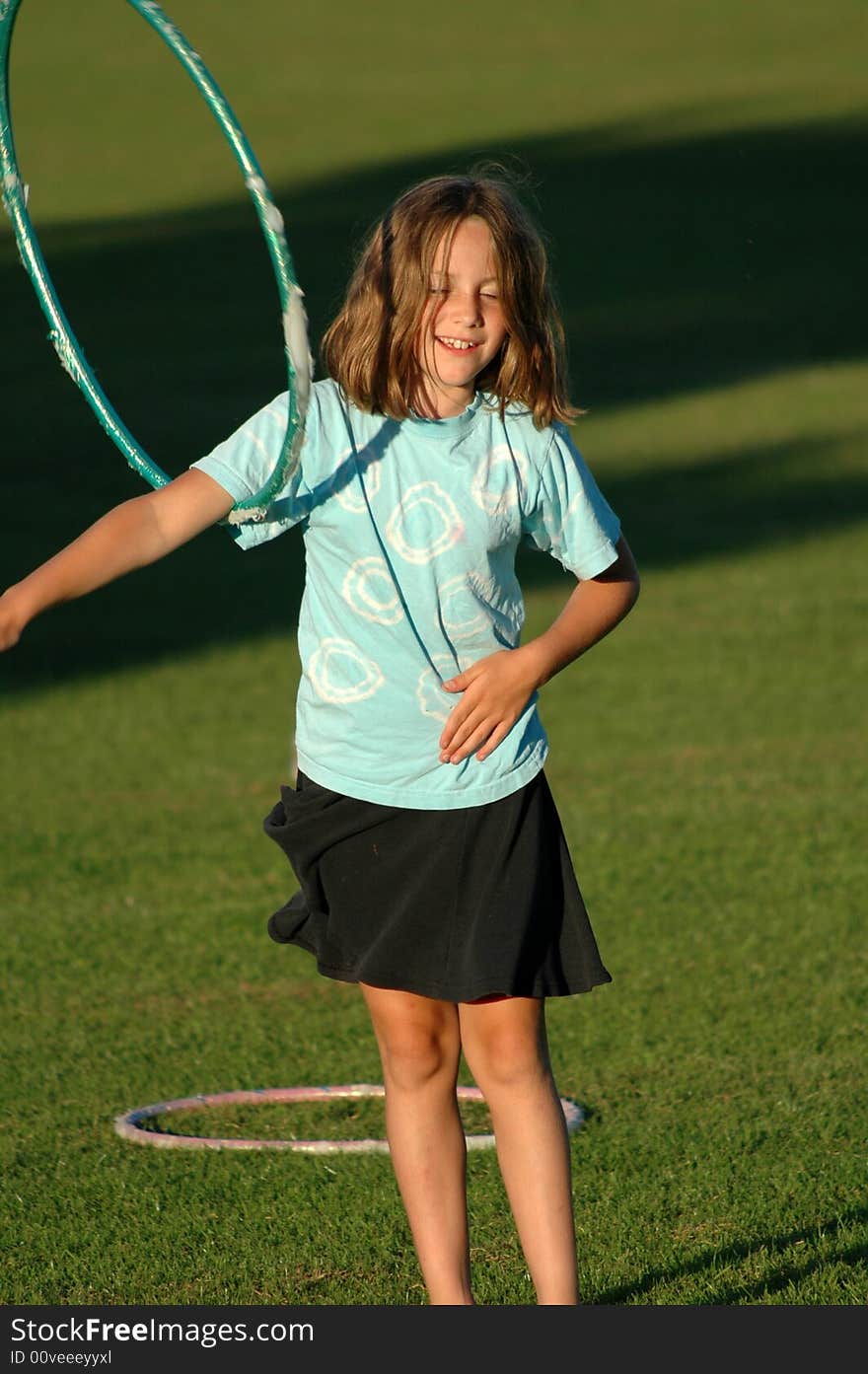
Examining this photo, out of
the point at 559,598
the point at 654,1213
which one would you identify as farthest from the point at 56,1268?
the point at 559,598

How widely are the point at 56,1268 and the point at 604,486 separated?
40.8 ft

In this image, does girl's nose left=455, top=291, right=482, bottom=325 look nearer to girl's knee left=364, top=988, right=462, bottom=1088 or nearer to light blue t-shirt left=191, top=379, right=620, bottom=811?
light blue t-shirt left=191, top=379, right=620, bottom=811

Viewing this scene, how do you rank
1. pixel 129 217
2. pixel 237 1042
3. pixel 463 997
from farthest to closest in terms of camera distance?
pixel 129 217 < pixel 237 1042 < pixel 463 997

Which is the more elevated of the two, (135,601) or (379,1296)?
(379,1296)

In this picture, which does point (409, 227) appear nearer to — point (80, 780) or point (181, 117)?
point (80, 780)

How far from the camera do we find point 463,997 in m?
3.27

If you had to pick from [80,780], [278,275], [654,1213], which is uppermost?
[278,275]

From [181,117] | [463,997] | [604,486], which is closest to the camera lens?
[463,997]

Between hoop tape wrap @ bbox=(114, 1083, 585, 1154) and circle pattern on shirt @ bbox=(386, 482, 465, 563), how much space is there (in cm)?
174

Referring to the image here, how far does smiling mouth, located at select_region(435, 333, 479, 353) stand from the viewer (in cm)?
328

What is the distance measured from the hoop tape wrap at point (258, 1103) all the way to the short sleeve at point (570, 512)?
65.0 inches

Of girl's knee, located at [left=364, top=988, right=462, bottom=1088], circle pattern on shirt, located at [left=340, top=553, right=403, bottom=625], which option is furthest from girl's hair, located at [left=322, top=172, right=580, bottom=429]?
girl's knee, located at [left=364, top=988, right=462, bottom=1088]

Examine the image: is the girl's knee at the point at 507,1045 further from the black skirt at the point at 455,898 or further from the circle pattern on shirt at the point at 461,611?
the circle pattern on shirt at the point at 461,611

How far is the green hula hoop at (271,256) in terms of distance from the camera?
321 cm
